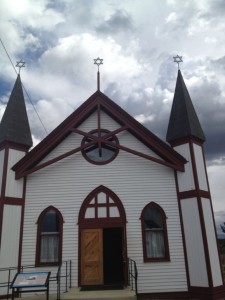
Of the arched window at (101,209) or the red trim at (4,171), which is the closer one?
the red trim at (4,171)

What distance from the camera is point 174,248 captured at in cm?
1260

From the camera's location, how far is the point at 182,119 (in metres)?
14.4

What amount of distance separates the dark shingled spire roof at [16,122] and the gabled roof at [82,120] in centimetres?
95

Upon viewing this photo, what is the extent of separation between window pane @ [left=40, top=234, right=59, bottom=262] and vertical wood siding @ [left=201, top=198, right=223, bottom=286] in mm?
6083

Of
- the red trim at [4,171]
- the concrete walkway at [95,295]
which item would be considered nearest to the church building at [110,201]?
the red trim at [4,171]

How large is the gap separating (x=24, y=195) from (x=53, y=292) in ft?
13.4

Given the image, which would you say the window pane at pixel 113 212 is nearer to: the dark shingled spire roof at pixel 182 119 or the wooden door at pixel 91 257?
the wooden door at pixel 91 257

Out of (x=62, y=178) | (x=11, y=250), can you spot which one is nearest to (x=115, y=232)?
(x=62, y=178)

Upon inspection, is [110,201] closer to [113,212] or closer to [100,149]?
[113,212]

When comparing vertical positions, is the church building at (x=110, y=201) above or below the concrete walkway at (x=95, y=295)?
above

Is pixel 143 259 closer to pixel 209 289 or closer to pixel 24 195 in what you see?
pixel 209 289

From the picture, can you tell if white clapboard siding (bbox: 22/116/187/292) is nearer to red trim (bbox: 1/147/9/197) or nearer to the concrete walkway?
red trim (bbox: 1/147/9/197)

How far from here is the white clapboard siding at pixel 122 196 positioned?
488 inches

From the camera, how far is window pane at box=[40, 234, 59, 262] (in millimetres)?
12729
